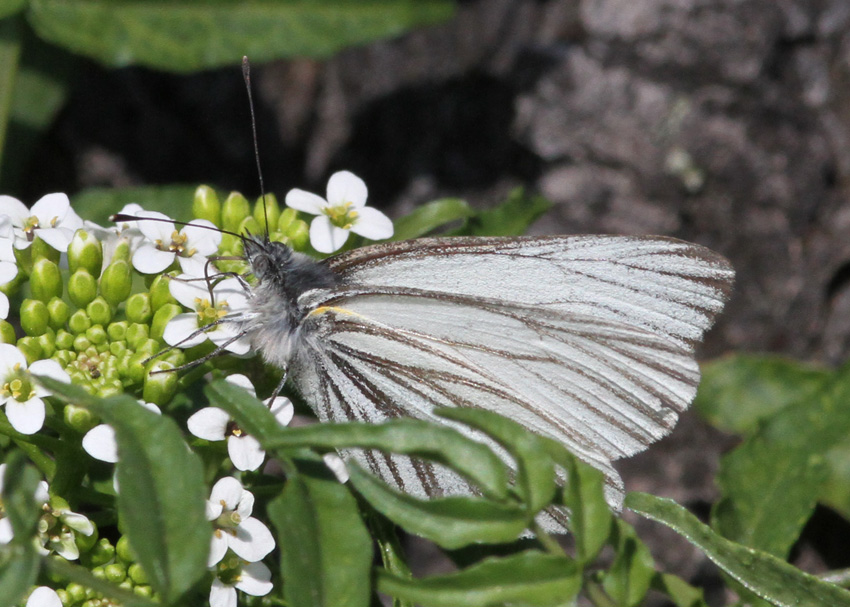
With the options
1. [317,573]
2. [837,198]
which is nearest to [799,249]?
[837,198]

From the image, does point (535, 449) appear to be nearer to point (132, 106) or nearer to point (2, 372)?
point (2, 372)

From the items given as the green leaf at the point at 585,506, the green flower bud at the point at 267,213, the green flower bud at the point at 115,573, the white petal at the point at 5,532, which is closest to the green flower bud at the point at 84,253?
the green flower bud at the point at 267,213

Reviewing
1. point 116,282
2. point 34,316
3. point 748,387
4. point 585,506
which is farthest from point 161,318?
point 748,387

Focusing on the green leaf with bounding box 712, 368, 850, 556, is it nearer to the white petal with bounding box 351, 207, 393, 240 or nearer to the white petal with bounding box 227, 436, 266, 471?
the white petal with bounding box 351, 207, 393, 240

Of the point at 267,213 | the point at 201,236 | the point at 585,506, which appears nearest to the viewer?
the point at 585,506

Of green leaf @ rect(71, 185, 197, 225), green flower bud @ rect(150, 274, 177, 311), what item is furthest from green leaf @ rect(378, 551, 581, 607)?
green leaf @ rect(71, 185, 197, 225)

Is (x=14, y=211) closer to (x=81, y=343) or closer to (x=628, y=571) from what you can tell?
(x=81, y=343)
